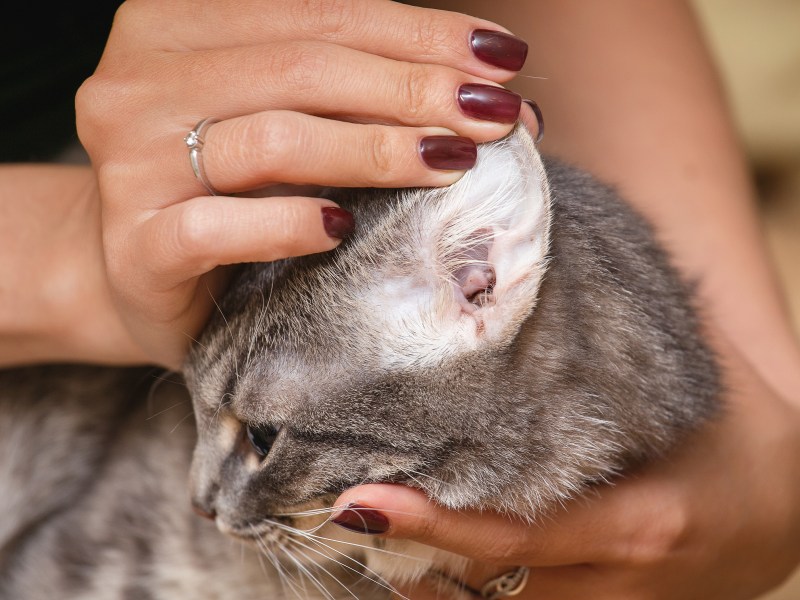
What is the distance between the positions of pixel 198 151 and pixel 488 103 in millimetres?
287

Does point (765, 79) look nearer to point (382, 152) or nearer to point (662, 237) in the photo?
point (662, 237)

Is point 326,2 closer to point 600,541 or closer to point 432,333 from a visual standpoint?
point 432,333

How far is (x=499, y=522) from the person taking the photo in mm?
869

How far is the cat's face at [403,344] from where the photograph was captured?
766 millimetres

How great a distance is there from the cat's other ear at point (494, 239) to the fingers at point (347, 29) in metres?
0.08

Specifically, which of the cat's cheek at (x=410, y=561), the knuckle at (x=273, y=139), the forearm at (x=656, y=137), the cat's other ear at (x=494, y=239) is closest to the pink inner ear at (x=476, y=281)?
the cat's other ear at (x=494, y=239)

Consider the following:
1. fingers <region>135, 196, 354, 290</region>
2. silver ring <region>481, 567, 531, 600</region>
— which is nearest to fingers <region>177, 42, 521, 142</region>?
fingers <region>135, 196, 354, 290</region>

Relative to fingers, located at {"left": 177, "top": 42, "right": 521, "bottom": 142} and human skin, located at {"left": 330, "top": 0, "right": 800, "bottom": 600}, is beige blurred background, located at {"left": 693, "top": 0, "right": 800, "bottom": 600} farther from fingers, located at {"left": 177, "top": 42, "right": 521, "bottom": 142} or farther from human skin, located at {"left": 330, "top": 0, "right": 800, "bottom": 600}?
fingers, located at {"left": 177, "top": 42, "right": 521, "bottom": 142}

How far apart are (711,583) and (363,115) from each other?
0.81m

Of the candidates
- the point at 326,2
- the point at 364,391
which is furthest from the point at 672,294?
the point at 326,2

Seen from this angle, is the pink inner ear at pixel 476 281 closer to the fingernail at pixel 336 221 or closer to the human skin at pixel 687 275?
the fingernail at pixel 336 221

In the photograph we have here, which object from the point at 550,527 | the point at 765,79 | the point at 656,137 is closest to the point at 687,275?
the point at 656,137

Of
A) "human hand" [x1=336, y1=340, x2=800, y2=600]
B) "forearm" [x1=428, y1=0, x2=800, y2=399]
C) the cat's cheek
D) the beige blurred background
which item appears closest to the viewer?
"human hand" [x1=336, y1=340, x2=800, y2=600]

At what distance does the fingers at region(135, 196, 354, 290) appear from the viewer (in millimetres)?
774
